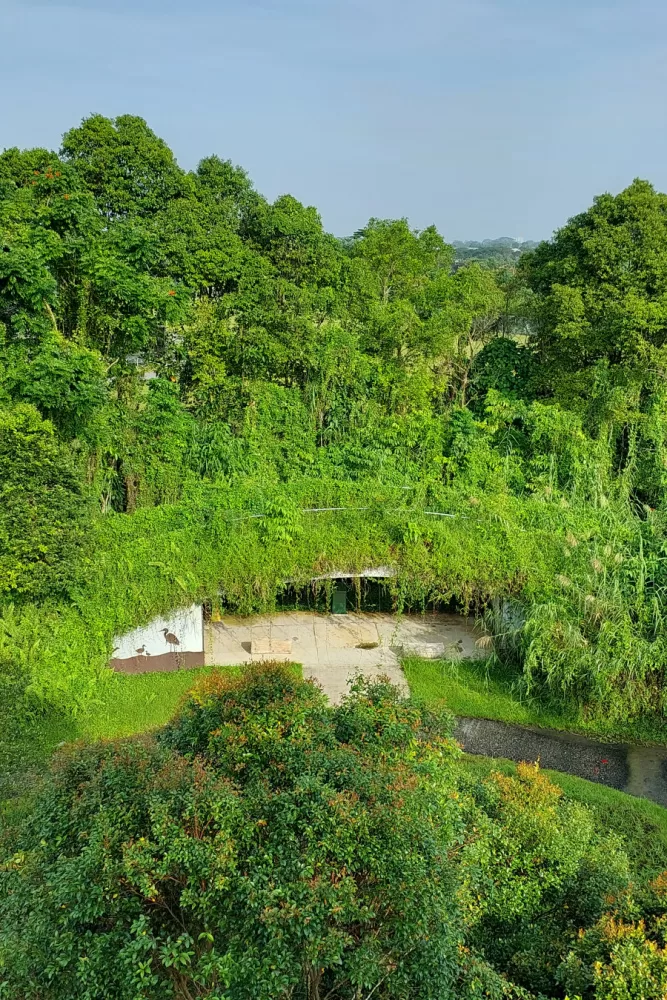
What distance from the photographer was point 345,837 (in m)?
4.30

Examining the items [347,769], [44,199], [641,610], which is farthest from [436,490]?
[347,769]

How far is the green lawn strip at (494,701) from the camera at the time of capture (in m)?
10.9

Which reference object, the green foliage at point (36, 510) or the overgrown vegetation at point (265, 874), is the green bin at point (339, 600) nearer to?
the green foliage at point (36, 510)

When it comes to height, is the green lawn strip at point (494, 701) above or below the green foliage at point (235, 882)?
below

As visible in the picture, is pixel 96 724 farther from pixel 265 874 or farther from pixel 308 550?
pixel 265 874

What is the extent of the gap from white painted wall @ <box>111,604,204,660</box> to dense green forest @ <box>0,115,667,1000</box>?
1.19ft

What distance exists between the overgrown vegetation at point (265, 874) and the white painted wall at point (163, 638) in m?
6.32

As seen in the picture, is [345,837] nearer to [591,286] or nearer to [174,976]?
[174,976]

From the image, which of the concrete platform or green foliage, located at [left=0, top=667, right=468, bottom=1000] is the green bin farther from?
green foliage, located at [left=0, top=667, right=468, bottom=1000]

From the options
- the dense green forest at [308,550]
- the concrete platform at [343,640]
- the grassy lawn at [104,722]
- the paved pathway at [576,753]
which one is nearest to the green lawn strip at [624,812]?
the dense green forest at [308,550]

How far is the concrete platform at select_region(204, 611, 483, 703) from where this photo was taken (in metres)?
12.3

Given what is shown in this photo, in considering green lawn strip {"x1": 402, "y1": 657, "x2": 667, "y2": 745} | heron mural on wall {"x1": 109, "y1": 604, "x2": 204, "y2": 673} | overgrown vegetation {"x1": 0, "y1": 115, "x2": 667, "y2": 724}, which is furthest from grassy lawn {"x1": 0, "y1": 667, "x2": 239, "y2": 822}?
green lawn strip {"x1": 402, "y1": 657, "x2": 667, "y2": 745}

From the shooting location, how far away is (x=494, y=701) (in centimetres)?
1150

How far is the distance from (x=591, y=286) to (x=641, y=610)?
277 inches
